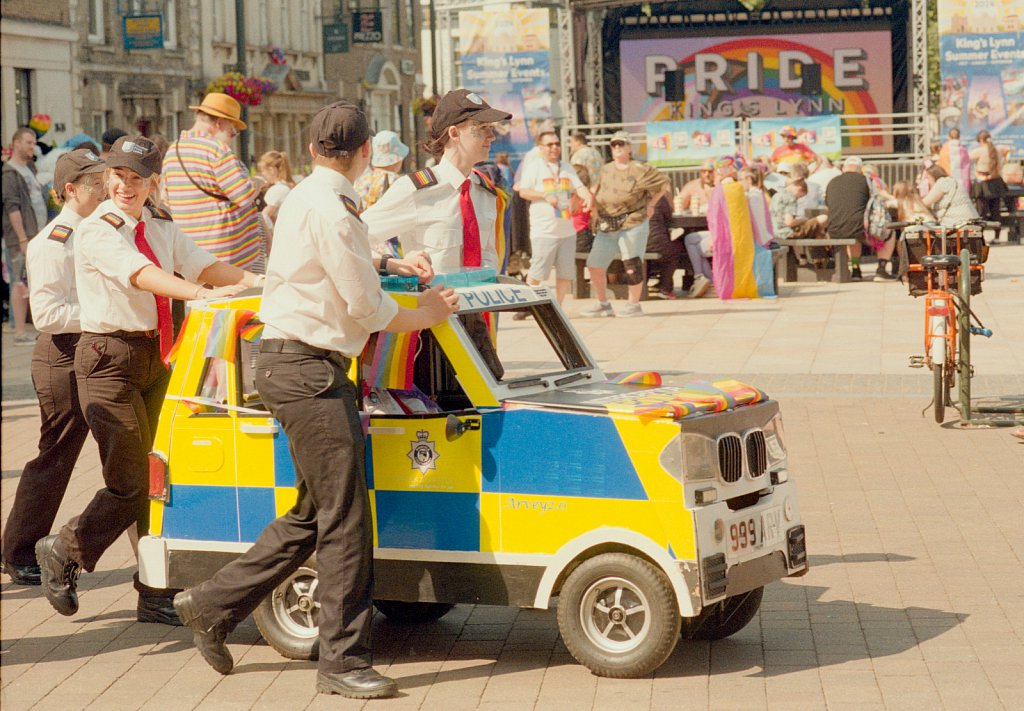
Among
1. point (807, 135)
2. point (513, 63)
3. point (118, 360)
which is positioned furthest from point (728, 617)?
point (513, 63)

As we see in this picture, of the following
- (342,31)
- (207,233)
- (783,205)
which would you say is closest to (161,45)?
(342,31)

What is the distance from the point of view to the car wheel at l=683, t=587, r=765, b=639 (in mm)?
5804

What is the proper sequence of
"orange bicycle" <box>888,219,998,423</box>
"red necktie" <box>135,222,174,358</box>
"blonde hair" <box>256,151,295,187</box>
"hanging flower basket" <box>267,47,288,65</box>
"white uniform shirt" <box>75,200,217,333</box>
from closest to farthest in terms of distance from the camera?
1. "white uniform shirt" <box>75,200,217,333</box>
2. "red necktie" <box>135,222,174,358</box>
3. "orange bicycle" <box>888,219,998,423</box>
4. "blonde hair" <box>256,151,295,187</box>
5. "hanging flower basket" <box>267,47,288,65</box>

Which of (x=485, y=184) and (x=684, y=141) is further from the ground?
(x=684, y=141)

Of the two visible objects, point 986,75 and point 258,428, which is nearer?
point 258,428

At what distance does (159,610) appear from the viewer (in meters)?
6.37

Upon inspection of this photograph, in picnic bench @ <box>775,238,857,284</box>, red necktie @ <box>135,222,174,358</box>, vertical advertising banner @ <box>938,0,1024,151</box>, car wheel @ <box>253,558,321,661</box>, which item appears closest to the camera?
car wheel @ <box>253,558,321,661</box>

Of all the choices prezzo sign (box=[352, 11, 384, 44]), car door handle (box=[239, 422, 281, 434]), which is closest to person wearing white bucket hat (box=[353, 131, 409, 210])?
car door handle (box=[239, 422, 281, 434])

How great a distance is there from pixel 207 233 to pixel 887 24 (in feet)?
105

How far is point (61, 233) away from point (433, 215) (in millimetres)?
1562

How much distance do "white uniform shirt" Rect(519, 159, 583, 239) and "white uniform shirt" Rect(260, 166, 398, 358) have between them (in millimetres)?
10107

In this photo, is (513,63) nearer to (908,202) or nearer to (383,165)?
(908,202)

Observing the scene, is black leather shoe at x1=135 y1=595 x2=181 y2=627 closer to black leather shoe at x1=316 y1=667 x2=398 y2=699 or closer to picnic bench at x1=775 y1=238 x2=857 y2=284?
black leather shoe at x1=316 y1=667 x2=398 y2=699

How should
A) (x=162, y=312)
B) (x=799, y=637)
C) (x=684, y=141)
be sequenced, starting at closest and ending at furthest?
(x=799, y=637) < (x=162, y=312) < (x=684, y=141)
